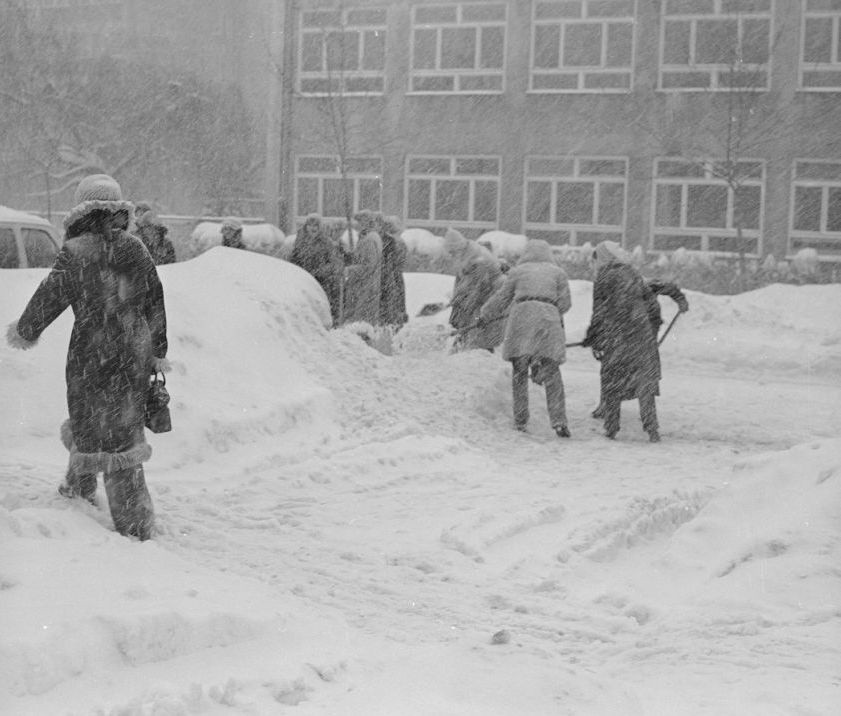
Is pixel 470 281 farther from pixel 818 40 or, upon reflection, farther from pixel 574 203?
pixel 818 40

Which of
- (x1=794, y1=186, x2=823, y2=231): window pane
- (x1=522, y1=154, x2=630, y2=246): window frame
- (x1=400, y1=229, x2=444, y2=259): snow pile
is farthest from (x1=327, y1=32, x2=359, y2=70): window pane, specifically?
(x1=794, y1=186, x2=823, y2=231): window pane

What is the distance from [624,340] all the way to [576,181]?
2066 centimetres

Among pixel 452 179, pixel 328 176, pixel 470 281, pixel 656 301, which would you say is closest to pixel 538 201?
pixel 452 179

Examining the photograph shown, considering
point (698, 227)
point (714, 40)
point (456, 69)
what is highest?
point (714, 40)

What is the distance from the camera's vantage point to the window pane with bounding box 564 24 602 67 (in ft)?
103

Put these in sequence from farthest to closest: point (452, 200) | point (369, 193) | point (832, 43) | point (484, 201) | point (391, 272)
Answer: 1. point (369, 193)
2. point (452, 200)
3. point (484, 201)
4. point (832, 43)
5. point (391, 272)

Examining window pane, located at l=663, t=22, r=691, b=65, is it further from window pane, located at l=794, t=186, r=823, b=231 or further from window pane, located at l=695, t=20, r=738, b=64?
window pane, located at l=794, t=186, r=823, b=231

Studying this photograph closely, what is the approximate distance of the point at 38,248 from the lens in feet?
38.8

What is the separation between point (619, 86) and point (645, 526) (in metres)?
24.9

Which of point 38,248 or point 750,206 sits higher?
point 750,206

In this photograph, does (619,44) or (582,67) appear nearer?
(619,44)

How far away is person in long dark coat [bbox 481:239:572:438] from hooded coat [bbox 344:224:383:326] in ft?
7.68

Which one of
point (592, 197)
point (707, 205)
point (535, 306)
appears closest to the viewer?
point (535, 306)

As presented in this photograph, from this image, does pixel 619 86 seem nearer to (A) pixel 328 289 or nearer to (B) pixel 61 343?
(A) pixel 328 289
